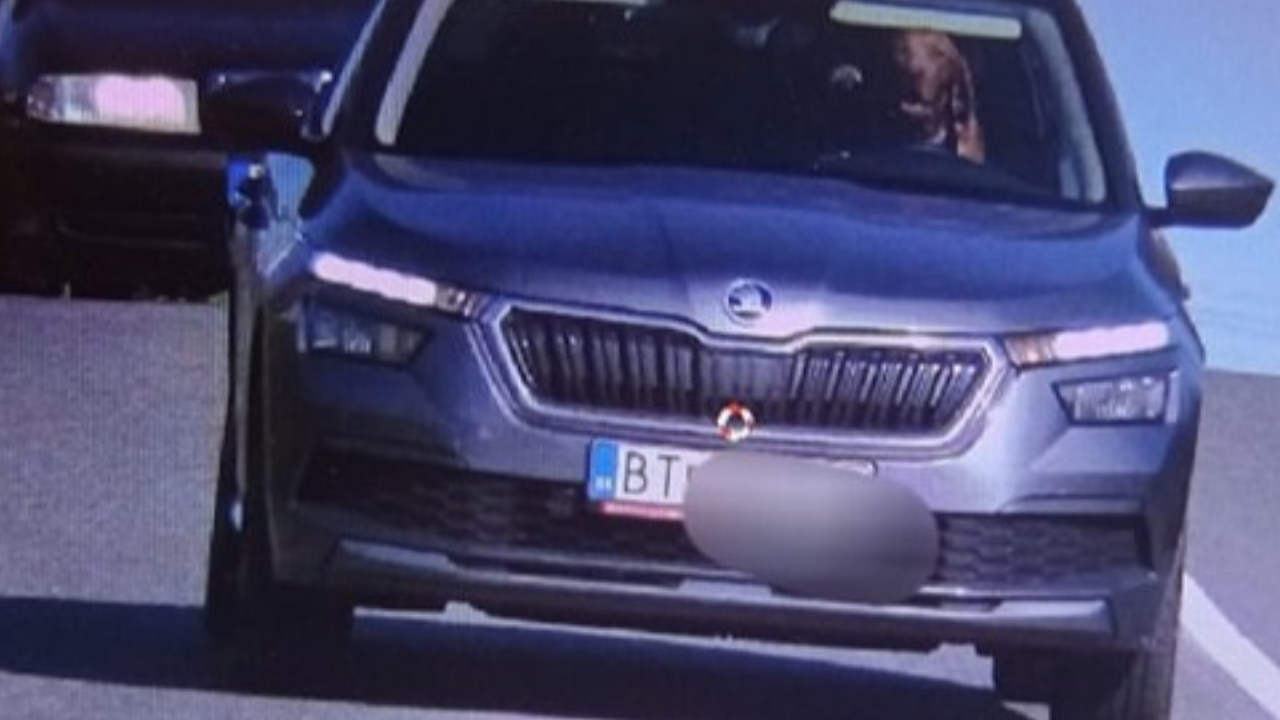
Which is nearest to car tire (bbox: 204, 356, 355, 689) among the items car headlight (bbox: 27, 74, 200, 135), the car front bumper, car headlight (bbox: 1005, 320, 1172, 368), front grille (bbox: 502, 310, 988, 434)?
the car front bumper

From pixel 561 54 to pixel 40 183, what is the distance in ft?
27.8

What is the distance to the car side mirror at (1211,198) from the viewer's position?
34.7ft

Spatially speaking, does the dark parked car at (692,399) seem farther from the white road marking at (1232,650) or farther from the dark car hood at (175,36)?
the dark car hood at (175,36)

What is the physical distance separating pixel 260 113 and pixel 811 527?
5.93 feet

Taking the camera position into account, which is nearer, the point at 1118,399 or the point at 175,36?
the point at 1118,399

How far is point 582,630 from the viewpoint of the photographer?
12852 mm

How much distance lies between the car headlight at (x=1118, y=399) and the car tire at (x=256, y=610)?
1.44 metres

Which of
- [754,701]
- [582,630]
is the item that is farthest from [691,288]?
[582,630]

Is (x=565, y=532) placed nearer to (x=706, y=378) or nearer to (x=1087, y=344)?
(x=706, y=378)

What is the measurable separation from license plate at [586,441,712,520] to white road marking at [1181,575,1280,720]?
9.10ft

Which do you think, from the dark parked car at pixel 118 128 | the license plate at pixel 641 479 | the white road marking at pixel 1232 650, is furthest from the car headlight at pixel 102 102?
the license plate at pixel 641 479

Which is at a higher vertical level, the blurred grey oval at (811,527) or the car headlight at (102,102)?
the blurred grey oval at (811,527)

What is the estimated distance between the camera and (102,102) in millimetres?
18625

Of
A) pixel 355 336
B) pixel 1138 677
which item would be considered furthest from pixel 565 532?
pixel 1138 677
